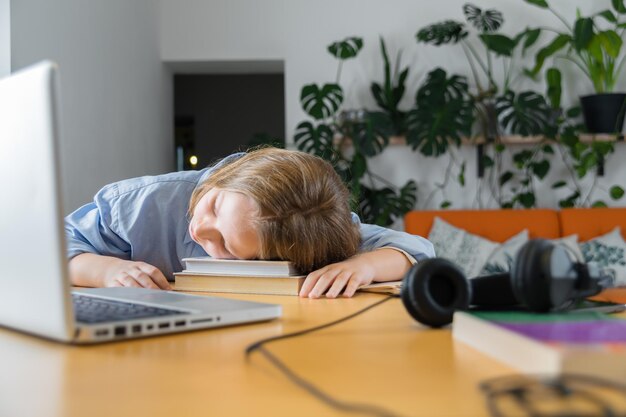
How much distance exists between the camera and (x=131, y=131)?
158 inches

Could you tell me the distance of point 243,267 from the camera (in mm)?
1208

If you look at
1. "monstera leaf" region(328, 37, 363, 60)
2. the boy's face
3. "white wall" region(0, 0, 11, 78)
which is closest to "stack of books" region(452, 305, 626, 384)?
the boy's face

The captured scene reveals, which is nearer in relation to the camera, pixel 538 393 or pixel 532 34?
pixel 538 393

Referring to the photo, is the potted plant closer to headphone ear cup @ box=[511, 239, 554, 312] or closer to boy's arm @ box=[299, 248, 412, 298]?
boy's arm @ box=[299, 248, 412, 298]

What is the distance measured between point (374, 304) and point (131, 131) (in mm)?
3248

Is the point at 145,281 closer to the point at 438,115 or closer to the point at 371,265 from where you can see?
the point at 371,265

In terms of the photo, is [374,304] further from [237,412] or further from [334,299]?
[237,412]

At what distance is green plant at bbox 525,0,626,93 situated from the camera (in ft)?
13.8

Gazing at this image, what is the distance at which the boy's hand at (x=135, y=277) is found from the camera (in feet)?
3.93

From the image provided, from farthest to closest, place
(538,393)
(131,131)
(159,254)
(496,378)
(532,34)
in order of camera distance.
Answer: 1. (532,34)
2. (131,131)
3. (159,254)
4. (496,378)
5. (538,393)

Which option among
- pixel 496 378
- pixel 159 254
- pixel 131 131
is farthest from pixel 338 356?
pixel 131 131

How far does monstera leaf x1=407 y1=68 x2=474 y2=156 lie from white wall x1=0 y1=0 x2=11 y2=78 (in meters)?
2.41

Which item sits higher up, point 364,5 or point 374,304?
point 364,5

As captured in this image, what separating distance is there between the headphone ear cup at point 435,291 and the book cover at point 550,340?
0.05 meters
